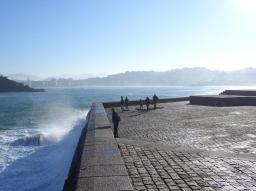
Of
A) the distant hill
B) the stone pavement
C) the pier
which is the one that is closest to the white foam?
the pier

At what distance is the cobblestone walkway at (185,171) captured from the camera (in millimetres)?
6254

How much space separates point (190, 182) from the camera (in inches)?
253

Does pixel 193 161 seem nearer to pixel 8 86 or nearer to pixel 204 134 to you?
pixel 204 134

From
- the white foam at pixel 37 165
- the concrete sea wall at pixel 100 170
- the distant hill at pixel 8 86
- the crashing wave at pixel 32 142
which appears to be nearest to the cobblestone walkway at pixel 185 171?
the concrete sea wall at pixel 100 170

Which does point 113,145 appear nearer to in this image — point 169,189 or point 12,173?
point 169,189

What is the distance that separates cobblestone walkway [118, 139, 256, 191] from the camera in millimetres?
6254

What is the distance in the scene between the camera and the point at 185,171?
23.7 feet

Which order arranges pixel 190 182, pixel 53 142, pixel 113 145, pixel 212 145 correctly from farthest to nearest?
pixel 53 142
pixel 212 145
pixel 113 145
pixel 190 182

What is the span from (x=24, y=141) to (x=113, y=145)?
13.9 metres

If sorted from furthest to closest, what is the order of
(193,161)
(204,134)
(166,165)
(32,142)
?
(32,142), (204,134), (193,161), (166,165)

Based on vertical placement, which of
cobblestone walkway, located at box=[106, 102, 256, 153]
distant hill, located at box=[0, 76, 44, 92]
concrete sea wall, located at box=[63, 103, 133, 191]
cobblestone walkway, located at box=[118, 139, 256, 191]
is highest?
distant hill, located at box=[0, 76, 44, 92]

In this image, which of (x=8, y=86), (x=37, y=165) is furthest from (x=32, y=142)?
(x=8, y=86)

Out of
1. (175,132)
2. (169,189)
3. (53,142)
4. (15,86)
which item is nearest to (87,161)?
(169,189)

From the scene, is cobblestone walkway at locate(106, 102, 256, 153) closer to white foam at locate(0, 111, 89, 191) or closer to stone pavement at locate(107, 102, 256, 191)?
stone pavement at locate(107, 102, 256, 191)
